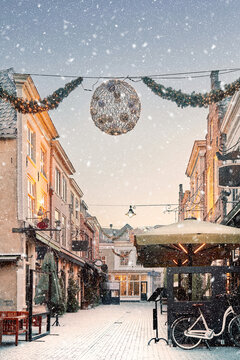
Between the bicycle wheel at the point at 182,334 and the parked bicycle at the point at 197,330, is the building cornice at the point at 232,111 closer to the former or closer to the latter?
the parked bicycle at the point at 197,330

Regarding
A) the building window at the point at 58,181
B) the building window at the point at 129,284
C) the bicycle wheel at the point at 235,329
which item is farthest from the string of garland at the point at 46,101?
the building window at the point at 129,284

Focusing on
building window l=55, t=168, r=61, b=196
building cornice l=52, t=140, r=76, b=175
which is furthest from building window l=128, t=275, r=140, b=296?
building window l=55, t=168, r=61, b=196

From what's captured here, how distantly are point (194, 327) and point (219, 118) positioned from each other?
54.5 ft

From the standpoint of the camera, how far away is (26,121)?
66.6 feet

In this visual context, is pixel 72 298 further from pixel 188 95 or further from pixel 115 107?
pixel 115 107

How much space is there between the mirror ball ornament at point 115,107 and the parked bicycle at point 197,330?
3.77 m

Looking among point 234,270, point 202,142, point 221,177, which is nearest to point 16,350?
point 234,270

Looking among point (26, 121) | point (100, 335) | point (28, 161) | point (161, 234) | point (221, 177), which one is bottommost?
point (100, 335)

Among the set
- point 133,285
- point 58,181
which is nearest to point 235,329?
point 58,181

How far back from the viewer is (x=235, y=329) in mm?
10094

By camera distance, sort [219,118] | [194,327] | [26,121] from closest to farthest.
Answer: [194,327] < [26,121] < [219,118]

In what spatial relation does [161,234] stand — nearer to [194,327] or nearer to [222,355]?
[194,327]

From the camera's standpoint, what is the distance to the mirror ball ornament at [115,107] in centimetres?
922

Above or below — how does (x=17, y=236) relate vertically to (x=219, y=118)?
below
